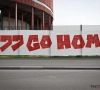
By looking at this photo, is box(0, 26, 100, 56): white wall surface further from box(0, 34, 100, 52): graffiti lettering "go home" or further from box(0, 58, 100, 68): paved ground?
box(0, 58, 100, 68): paved ground

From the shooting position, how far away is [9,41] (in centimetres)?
2225

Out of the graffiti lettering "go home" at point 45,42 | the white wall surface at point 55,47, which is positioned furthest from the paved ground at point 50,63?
the graffiti lettering "go home" at point 45,42

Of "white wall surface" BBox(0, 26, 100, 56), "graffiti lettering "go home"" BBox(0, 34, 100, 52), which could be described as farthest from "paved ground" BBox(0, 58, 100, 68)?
"graffiti lettering "go home"" BBox(0, 34, 100, 52)

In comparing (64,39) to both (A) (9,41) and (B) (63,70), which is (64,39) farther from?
(B) (63,70)

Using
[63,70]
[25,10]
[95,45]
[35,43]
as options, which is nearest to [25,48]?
Result: [35,43]

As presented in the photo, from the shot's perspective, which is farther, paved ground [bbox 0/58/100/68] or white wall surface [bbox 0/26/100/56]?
white wall surface [bbox 0/26/100/56]

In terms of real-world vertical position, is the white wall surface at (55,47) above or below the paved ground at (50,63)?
above

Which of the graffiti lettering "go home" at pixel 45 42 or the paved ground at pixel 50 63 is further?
the graffiti lettering "go home" at pixel 45 42

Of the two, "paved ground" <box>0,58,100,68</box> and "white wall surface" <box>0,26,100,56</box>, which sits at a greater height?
"white wall surface" <box>0,26,100,56</box>

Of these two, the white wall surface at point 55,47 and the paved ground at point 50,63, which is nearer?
the paved ground at point 50,63

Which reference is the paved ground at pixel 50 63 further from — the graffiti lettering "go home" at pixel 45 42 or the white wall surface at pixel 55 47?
the graffiti lettering "go home" at pixel 45 42

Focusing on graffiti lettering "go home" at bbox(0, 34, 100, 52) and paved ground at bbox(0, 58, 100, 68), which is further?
graffiti lettering "go home" at bbox(0, 34, 100, 52)

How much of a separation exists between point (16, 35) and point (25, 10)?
18.5 meters

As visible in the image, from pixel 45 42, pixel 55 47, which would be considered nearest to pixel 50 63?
pixel 55 47
